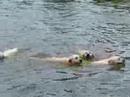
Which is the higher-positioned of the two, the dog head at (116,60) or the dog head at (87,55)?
the dog head at (87,55)

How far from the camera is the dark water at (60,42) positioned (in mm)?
13531

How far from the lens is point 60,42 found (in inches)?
716

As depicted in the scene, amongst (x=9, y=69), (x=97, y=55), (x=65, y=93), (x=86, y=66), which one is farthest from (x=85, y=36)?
(x=65, y=93)

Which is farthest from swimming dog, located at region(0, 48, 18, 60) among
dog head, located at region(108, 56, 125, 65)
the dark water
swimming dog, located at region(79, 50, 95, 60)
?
dog head, located at region(108, 56, 125, 65)

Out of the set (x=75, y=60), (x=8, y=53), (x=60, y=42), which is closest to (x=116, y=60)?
(x=75, y=60)

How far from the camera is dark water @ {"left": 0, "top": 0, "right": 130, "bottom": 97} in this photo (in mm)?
13531

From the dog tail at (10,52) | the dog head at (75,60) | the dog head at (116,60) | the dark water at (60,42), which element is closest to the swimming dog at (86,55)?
the dog head at (75,60)

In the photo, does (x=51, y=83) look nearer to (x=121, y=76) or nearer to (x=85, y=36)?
(x=121, y=76)

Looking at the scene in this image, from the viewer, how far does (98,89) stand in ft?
44.1

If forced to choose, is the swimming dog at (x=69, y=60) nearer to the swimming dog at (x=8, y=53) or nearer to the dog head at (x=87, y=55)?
the dog head at (x=87, y=55)

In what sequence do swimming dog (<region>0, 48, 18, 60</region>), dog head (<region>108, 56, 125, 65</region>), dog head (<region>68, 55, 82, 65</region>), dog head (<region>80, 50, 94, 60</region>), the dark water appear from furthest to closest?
swimming dog (<region>0, 48, 18, 60</region>)
dog head (<region>80, 50, 94, 60</region>)
dog head (<region>108, 56, 125, 65</region>)
dog head (<region>68, 55, 82, 65</region>)
the dark water

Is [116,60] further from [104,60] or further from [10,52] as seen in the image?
[10,52]

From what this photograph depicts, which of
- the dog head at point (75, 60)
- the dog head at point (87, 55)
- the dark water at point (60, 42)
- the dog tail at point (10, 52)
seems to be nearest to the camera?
the dark water at point (60, 42)

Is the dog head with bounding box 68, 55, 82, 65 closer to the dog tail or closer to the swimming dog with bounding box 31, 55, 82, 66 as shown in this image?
the swimming dog with bounding box 31, 55, 82, 66
